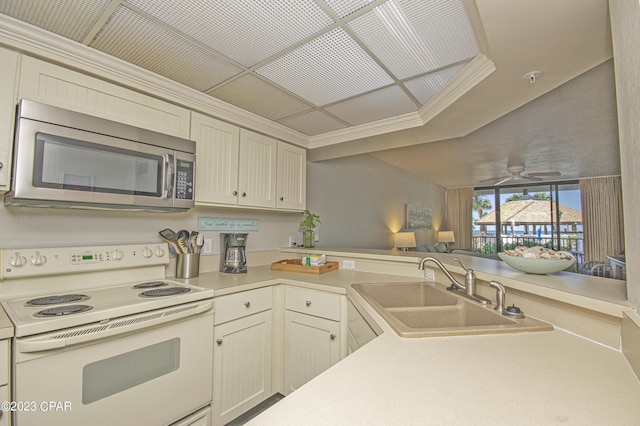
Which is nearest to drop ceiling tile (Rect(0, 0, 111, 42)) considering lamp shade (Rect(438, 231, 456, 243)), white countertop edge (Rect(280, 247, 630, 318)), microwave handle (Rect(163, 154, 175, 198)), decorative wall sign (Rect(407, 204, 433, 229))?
microwave handle (Rect(163, 154, 175, 198))

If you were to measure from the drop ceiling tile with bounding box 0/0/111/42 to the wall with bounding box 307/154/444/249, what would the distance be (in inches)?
82.5

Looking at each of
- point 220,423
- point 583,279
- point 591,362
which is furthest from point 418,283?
point 220,423

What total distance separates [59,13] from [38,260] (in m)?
1.13

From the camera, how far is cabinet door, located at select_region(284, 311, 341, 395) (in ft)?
5.62

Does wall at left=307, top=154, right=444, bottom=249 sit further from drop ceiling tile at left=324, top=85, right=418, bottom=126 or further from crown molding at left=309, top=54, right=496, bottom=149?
drop ceiling tile at left=324, top=85, right=418, bottom=126

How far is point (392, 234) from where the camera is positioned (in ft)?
17.1

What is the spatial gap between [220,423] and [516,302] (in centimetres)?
166

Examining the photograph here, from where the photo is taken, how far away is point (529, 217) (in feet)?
21.6

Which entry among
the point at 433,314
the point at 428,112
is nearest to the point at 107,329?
the point at 433,314

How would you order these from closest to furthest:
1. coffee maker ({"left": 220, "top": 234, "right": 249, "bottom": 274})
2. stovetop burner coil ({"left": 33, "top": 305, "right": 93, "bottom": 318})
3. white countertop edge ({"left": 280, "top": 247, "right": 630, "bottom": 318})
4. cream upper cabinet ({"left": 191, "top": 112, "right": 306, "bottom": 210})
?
white countertop edge ({"left": 280, "top": 247, "right": 630, "bottom": 318}) < stovetop burner coil ({"left": 33, "top": 305, "right": 93, "bottom": 318}) < cream upper cabinet ({"left": 191, "top": 112, "right": 306, "bottom": 210}) < coffee maker ({"left": 220, "top": 234, "right": 249, "bottom": 274})

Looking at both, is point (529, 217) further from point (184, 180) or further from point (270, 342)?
point (184, 180)

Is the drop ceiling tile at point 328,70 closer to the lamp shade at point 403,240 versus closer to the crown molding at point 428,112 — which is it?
the crown molding at point 428,112

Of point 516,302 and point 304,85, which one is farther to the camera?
point 304,85

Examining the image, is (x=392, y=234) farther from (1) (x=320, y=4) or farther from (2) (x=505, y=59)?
(1) (x=320, y=4)
